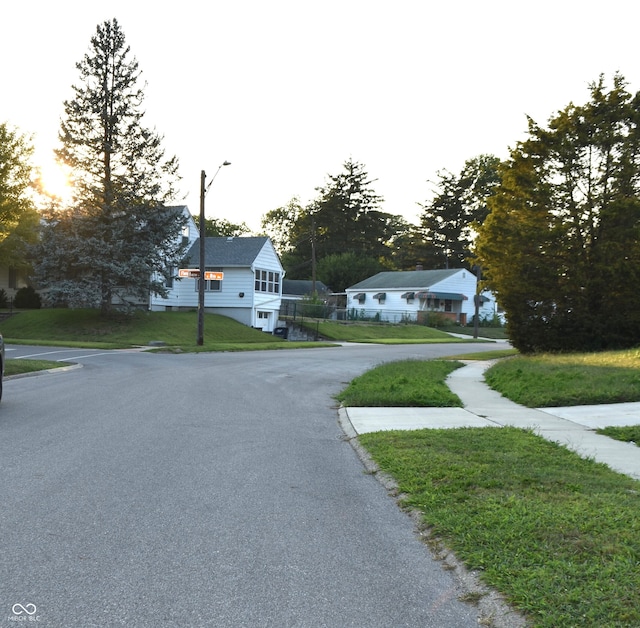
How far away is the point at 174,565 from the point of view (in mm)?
4344

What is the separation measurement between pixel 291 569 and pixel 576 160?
22075 mm

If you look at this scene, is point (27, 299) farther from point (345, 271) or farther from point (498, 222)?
point (345, 271)

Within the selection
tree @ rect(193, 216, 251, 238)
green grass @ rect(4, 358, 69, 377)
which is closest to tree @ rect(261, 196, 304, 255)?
tree @ rect(193, 216, 251, 238)

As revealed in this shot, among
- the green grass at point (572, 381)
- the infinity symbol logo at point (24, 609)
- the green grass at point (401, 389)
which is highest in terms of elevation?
the green grass at point (572, 381)

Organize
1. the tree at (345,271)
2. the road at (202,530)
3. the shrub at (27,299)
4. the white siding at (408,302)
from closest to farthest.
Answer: the road at (202,530)
the shrub at (27,299)
the white siding at (408,302)
the tree at (345,271)

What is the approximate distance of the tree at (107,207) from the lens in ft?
117

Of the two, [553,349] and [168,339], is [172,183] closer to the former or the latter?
[168,339]

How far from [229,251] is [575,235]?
29075 millimetres

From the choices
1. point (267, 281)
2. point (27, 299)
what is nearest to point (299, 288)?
point (267, 281)

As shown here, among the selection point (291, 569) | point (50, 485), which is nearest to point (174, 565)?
point (291, 569)

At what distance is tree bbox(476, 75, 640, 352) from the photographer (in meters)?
21.7

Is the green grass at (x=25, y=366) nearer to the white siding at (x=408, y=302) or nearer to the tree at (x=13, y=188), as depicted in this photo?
the tree at (x=13, y=188)

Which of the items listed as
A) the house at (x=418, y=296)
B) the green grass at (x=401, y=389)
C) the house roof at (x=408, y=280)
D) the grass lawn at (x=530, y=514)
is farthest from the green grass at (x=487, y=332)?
the grass lawn at (x=530, y=514)

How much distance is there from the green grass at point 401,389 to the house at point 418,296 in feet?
145
